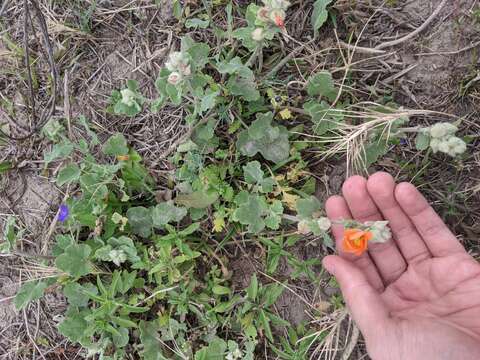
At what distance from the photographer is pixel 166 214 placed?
9.71 ft

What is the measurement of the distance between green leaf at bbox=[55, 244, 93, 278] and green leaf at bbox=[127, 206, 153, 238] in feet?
0.88

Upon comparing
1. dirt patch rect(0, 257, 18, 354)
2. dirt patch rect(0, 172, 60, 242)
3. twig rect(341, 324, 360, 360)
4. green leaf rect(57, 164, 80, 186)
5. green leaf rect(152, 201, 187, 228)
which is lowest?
dirt patch rect(0, 257, 18, 354)

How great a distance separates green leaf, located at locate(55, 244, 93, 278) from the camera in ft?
9.51

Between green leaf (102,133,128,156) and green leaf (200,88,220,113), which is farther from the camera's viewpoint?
green leaf (102,133,128,156)

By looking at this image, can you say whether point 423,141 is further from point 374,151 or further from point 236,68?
point 236,68

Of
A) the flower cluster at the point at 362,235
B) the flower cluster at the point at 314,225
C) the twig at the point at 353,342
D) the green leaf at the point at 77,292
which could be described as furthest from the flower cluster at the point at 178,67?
the twig at the point at 353,342

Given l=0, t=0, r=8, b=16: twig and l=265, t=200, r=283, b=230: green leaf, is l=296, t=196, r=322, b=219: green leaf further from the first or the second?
l=0, t=0, r=8, b=16: twig

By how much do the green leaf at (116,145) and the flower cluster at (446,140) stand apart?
162 centimetres

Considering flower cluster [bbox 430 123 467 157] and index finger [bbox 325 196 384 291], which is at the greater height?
flower cluster [bbox 430 123 467 157]

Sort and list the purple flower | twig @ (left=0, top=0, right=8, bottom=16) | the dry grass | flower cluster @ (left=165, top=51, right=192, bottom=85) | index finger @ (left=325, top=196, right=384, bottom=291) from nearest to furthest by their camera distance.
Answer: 1. flower cluster @ (left=165, top=51, right=192, bottom=85)
2. index finger @ (left=325, top=196, right=384, bottom=291)
3. the dry grass
4. the purple flower
5. twig @ (left=0, top=0, right=8, bottom=16)

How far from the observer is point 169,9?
324 centimetres

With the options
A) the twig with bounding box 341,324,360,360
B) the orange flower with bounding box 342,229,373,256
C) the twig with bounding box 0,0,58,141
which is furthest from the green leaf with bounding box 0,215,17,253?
the twig with bounding box 341,324,360,360

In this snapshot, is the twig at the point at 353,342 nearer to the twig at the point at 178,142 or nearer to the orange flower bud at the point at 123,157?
the twig at the point at 178,142

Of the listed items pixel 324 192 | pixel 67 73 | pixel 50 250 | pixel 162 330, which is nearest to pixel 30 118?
pixel 67 73
